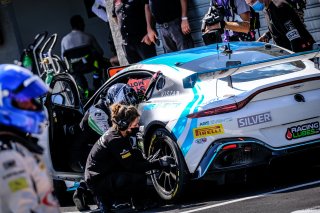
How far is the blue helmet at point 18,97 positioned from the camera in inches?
165

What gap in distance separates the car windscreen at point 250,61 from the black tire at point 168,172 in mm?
803

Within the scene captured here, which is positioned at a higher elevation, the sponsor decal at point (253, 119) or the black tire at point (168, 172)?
the sponsor decal at point (253, 119)

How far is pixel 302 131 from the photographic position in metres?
8.05

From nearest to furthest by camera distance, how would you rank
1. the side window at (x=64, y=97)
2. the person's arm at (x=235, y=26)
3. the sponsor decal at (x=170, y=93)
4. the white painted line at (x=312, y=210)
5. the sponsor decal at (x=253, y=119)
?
1. the white painted line at (x=312, y=210)
2. the sponsor decal at (x=253, y=119)
3. the sponsor decal at (x=170, y=93)
4. the side window at (x=64, y=97)
5. the person's arm at (x=235, y=26)

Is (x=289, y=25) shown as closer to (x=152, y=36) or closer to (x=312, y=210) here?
(x=312, y=210)

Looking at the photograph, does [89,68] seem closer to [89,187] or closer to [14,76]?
[89,187]

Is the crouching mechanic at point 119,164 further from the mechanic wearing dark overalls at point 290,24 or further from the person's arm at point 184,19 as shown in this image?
the person's arm at point 184,19

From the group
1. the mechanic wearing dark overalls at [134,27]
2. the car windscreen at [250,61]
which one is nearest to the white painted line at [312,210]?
the car windscreen at [250,61]

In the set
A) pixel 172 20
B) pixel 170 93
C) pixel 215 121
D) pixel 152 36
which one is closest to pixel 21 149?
pixel 215 121

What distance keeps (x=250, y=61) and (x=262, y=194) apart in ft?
5.00

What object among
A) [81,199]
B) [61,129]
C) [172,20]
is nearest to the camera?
[81,199]

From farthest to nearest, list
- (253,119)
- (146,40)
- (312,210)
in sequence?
(146,40), (253,119), (312,210)

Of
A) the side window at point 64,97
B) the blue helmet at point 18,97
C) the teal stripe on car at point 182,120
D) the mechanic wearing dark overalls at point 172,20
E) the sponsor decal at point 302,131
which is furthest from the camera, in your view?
the mechanic wearing dark overalls at point 172,20

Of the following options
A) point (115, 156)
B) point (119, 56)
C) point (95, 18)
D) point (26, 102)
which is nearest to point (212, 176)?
point (115, 156)
